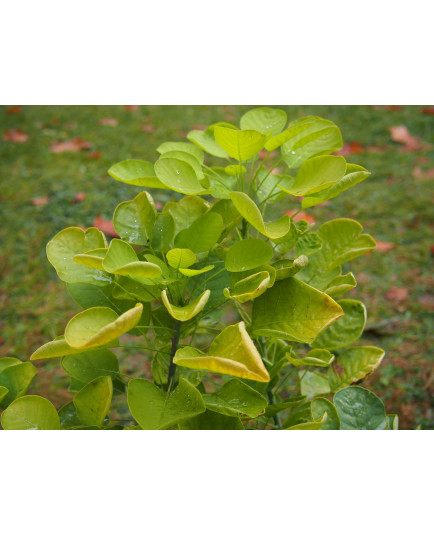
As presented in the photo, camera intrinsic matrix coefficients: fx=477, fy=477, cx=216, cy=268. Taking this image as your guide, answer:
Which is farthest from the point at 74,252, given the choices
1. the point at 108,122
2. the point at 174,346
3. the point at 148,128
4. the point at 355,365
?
the point at 108,122

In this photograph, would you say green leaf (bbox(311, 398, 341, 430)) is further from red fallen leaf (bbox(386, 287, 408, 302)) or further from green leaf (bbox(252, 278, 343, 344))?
red fallen leaf (bbox(386, 287, 408, 302))

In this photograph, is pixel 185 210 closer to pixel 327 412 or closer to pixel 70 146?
pixel 327 412

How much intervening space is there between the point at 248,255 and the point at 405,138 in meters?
2.36

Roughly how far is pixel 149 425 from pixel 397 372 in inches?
43.3

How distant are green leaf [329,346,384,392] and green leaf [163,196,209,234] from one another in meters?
0.38

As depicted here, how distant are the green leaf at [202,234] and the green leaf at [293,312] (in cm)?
13

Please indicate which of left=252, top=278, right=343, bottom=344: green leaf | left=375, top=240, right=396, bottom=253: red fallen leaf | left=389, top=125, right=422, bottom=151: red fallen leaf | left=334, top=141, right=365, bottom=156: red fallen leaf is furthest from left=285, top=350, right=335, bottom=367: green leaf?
left=389, top=125, right=422, bottom=151: red fallen leaf

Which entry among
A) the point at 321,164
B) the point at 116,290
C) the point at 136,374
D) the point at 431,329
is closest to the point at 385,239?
the point at 431,329

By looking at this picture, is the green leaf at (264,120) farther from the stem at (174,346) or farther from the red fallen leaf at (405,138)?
the red fallen leaf at (405,138)

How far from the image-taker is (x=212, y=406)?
72 centimetres

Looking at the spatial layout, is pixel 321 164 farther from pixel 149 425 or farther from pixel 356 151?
pixel 356 151

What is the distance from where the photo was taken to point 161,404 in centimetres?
71

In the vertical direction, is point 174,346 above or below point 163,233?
below

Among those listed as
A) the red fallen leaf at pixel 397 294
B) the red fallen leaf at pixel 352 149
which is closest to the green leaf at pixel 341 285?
the red fallen leaf at pixel 397 294
